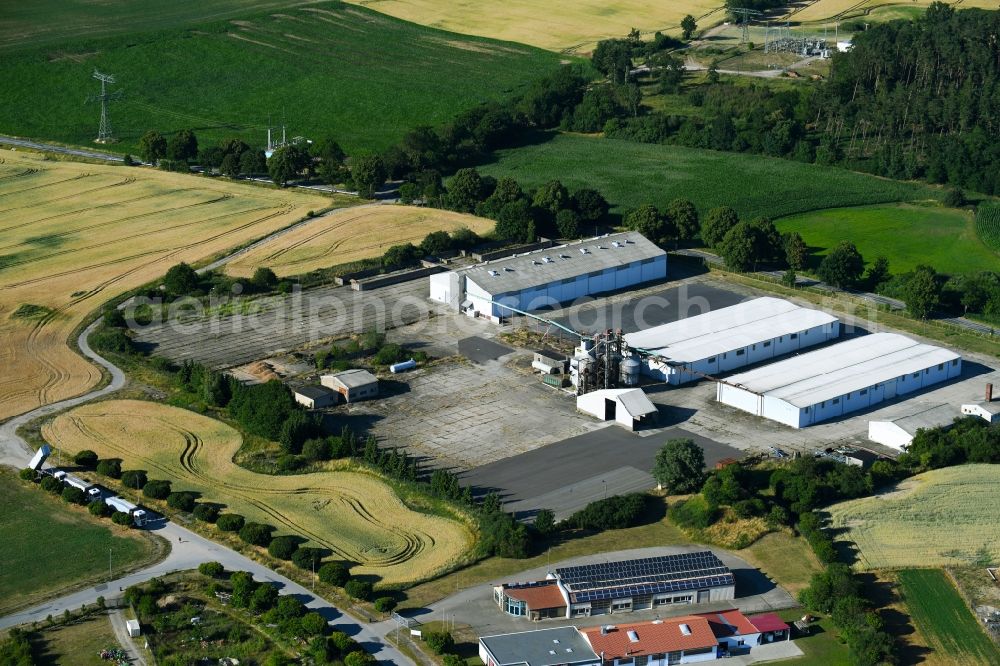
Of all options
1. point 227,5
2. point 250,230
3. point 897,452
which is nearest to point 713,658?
point 897,452

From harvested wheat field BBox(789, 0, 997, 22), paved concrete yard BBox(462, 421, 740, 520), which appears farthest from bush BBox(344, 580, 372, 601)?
harvested wheat field BBox(789, 0, 997, 22)

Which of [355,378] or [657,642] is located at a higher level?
[355,378]

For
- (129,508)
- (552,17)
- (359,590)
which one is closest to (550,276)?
(129,508)

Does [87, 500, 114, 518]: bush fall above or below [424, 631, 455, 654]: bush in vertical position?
above

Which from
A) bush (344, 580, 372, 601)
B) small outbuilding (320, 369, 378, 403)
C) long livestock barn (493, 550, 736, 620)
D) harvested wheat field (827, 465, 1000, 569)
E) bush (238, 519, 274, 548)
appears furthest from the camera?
small outbuilding (320, 369, 378, 403)

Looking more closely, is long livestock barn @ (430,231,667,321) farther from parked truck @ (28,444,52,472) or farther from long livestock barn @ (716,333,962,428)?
parked truck @ (28,444,52,472)

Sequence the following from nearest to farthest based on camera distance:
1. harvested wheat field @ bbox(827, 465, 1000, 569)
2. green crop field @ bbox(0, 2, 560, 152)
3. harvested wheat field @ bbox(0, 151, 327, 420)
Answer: harvested wheat field @ bbox(827, 465, 1000, 569) < harvested wheat field @ bbox(0, 151, 327, 420) < green crop field @ bbox(0, 2, 560, 152)

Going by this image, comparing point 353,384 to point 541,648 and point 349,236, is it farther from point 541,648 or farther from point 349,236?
point 349,236

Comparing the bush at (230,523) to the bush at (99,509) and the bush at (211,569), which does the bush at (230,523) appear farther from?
the bush at (99,509)
